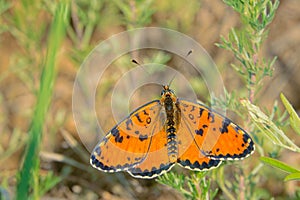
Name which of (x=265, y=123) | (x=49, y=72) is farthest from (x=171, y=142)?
(x=49, y=72)

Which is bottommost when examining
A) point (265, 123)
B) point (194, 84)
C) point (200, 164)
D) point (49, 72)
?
point (194, 84)

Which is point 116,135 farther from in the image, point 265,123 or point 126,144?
point 265,123

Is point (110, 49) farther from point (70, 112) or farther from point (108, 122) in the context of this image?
point (70, 112)

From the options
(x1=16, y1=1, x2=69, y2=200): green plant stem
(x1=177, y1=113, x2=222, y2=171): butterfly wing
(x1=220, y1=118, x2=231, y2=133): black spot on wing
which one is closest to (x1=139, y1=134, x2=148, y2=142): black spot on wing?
(x1=177, y1=113, x2=222, y2=171): butterfly wing

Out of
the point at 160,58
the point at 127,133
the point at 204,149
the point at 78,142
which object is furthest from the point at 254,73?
the point at 78,142

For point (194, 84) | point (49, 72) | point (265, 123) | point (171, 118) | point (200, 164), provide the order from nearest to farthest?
point (49, 72) < point (265, 123) < point (200, 164) < point (171, 118) < point (194, 84)

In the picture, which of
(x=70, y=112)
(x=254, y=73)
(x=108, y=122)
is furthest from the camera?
(x=70, y=112)

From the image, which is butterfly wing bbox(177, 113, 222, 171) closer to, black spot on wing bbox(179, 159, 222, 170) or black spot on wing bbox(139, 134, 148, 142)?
black spot on wing bbox(179, 159, 222, 170)

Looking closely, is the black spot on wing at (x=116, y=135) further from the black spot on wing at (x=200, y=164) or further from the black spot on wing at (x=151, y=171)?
the black spot on wing at (x=200, y=164)
